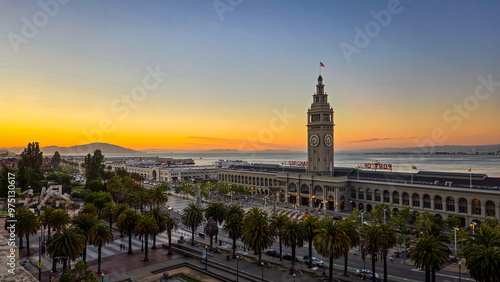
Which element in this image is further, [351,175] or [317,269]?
[351,175]

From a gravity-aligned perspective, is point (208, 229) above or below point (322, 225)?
below

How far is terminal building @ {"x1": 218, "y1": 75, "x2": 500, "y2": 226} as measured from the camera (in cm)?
7912

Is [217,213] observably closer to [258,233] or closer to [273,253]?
[273,253]

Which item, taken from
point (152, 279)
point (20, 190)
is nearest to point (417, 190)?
point (152, 279)

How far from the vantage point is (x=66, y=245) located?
45.8m

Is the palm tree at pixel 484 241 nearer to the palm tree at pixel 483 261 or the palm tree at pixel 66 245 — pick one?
the palm tree at pixel 483 261

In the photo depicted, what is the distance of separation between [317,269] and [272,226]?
9685 millimetres

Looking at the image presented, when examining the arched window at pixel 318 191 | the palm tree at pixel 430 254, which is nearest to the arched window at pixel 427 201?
the arched window at pixel 318 191

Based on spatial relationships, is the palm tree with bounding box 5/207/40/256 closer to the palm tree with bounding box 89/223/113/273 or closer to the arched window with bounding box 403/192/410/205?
the palm tree with bounding box 89/223/113/273

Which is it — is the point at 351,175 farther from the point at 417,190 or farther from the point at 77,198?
the point at 77,198

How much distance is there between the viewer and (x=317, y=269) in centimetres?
5309

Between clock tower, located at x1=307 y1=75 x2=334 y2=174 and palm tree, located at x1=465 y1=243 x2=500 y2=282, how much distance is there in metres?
76.8

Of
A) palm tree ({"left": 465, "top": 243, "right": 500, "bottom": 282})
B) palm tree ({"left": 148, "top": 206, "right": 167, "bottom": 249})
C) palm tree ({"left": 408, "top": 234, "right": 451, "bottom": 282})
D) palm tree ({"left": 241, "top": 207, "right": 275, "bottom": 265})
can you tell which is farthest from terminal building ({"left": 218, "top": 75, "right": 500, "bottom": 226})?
palm tree ({"left": 465, "top": 243, "right": 500, "bottom": 282})

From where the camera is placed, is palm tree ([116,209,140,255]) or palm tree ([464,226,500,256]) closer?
palm tree ([464,226,500,256])
